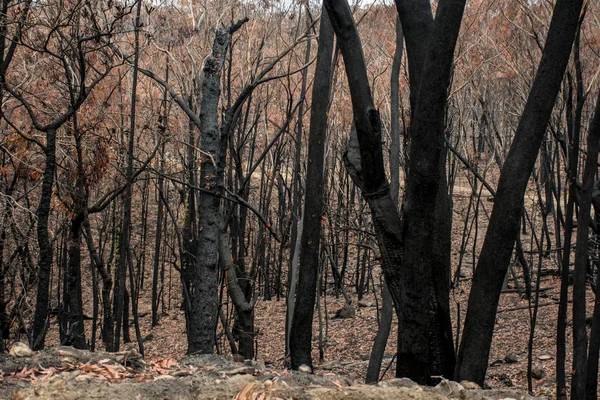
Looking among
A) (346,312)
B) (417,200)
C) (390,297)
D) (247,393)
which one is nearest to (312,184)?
(390,297)

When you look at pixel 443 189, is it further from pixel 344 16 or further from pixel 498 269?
pixel 344 16

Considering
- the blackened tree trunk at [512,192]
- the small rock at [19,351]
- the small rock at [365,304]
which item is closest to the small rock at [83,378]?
the small rock at [19,351]

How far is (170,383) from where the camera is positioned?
2.85m

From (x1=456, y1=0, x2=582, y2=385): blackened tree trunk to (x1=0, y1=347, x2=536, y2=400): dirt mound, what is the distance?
2.75 feet

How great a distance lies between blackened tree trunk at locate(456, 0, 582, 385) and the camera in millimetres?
3842

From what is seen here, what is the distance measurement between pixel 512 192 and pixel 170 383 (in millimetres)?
2304

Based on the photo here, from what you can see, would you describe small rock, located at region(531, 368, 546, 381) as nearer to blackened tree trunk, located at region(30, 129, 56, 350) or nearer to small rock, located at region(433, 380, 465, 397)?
blackened tree trunk, located at region(30, 129, 56, 350)

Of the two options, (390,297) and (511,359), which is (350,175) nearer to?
(390,297)

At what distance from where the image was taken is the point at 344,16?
14.6ft

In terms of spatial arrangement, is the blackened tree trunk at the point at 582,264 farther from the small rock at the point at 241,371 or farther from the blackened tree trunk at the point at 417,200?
the small rock at the point at 241,371

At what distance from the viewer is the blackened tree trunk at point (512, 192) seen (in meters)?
3.84

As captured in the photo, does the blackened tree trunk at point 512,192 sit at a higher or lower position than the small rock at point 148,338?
higher

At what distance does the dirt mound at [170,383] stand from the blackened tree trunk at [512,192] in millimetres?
837

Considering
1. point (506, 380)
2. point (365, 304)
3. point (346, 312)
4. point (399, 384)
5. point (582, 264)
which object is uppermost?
point (582, 264)
